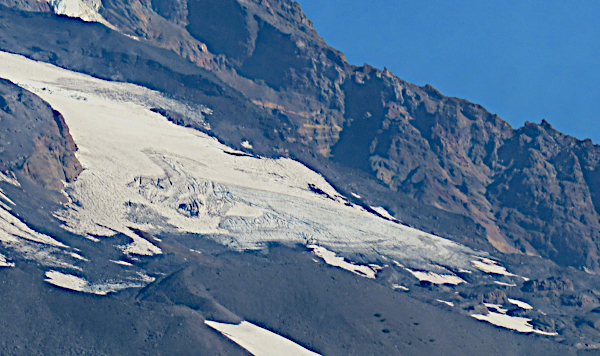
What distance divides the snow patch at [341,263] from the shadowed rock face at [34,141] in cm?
1806

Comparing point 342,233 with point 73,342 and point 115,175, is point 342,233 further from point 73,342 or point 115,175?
point 73,342

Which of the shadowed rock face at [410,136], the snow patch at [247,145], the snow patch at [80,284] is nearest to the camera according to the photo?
the snow patch at [80,284]

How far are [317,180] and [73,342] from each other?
148ft

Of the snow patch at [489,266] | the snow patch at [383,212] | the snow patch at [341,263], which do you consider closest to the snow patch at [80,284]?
the snow patch at [341,263]

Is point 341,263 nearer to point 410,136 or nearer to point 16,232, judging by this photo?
point 16,232

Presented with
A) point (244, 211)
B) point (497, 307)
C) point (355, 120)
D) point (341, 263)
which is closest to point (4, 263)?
point (341, 263)

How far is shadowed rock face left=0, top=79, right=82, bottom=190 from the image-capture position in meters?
72.2

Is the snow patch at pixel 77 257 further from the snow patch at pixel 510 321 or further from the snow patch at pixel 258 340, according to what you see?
the snow patch at pixel 510 321

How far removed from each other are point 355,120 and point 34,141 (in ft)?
164

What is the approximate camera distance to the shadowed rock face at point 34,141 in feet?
237

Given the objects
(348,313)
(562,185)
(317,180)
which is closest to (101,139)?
(317,180)

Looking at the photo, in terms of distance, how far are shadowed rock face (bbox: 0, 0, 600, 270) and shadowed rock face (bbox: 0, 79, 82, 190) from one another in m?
22.0

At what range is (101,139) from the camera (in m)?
85.2

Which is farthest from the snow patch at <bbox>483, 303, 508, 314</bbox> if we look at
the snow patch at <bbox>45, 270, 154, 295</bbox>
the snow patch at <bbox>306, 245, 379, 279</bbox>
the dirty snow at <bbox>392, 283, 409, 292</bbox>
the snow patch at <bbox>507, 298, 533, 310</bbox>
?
the snow patch at <bbox>45, 270, 154, 295</bbox>
